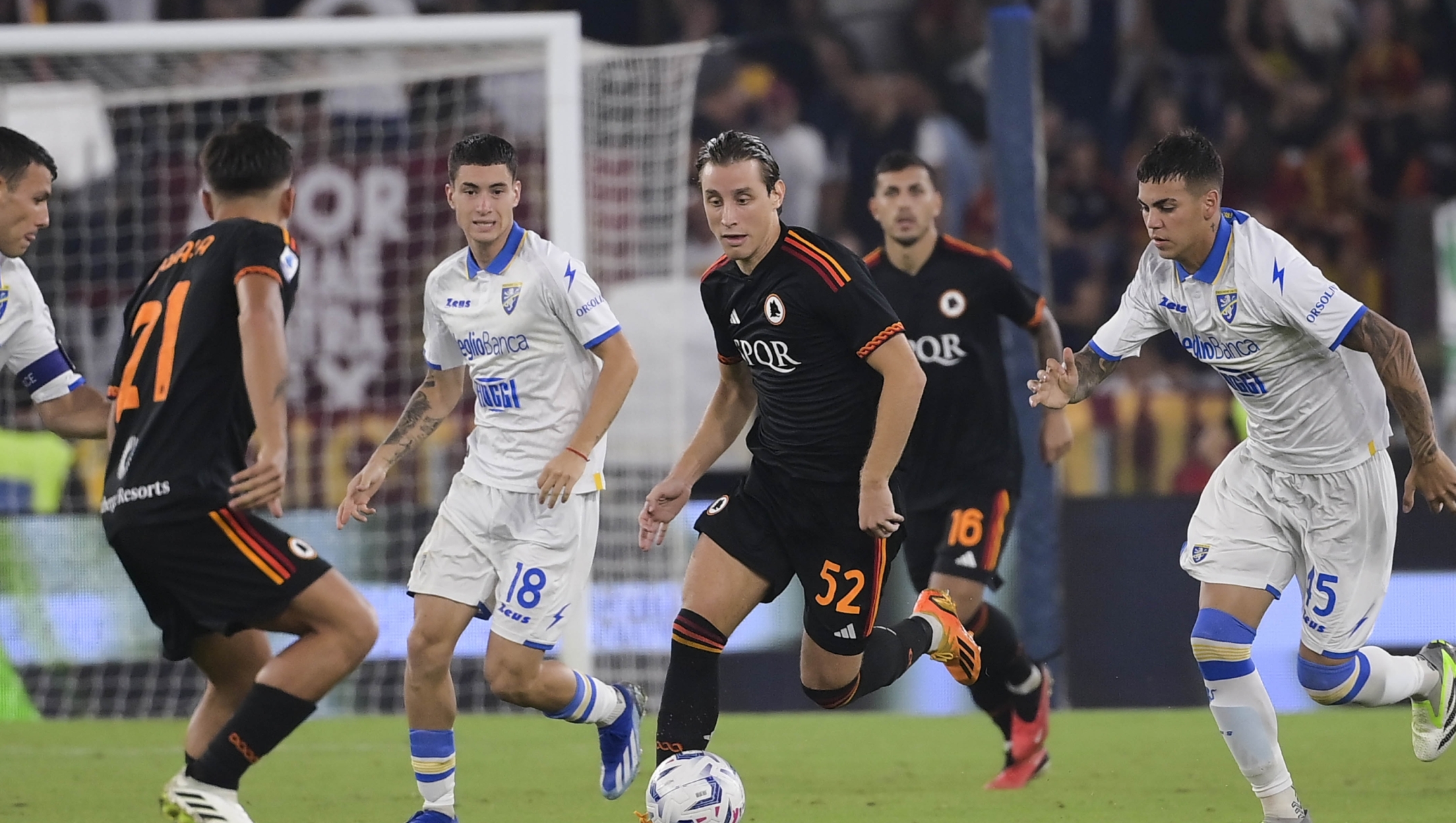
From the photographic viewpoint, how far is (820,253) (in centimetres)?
498

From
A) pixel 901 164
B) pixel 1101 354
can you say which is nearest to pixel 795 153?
pixel 901 164

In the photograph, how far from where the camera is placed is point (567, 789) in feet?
21.6

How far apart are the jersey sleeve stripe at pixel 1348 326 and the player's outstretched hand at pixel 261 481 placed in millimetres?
2944

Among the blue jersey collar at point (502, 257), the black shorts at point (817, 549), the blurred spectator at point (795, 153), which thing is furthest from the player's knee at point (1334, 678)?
the blurred spectator at point (795, 153)

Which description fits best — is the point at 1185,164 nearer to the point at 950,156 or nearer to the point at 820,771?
the point at 820,771

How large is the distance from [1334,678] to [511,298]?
9.41 ft

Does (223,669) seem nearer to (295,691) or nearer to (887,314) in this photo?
(295,691)

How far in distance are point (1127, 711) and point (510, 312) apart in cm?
463

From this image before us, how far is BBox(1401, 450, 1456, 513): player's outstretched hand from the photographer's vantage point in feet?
16.2

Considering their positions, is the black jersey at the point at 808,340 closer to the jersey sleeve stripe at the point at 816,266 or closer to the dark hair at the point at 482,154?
the jersey sleeve stripe at the point at 816,266

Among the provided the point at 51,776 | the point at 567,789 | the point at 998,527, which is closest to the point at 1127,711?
the point at 998,527

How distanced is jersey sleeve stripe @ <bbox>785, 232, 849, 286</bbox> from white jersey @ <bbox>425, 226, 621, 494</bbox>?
0.76 metres

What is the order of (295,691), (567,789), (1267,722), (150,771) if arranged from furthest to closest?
1. (150,771)
2. (567,789)
3. (1267,722)
4. (295,691)

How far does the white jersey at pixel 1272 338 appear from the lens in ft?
16.3
